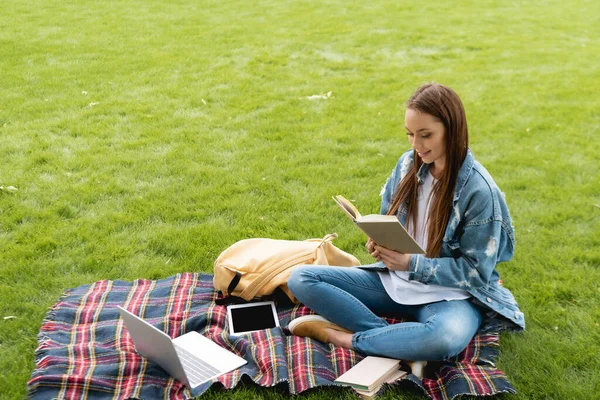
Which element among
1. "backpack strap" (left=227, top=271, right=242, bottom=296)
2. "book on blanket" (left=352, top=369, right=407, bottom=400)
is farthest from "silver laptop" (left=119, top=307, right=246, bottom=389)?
"book on blanket" (left=352, top=369, right=407, bottom=400)

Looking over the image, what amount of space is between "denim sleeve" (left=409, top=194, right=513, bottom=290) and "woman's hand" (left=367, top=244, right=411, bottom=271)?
0.10 ft

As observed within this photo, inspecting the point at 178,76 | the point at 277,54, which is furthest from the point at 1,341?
the point at 277,54

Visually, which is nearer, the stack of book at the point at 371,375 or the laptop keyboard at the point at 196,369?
the stack of book at the point at 371,375

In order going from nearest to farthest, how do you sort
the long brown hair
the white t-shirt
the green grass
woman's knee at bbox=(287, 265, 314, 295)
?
the long brown hair < the white t-shirt < woman's knee at bbox=(287, 265, 314, 295) < the green grass

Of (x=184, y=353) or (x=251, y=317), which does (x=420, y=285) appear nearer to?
(x=251, y=317)

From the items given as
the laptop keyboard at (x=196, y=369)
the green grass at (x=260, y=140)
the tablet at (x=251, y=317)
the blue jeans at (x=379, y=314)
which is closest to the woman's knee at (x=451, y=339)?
the blue jeans at (x=379, y=314)

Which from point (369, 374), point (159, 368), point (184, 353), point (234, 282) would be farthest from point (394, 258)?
point (159, 368)

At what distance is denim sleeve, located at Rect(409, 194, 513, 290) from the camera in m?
3.56

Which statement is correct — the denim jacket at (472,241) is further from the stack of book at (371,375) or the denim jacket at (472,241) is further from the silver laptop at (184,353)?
the silver laptop at (184,353)

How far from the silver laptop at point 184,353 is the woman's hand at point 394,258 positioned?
915mm

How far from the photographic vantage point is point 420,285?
148 inches

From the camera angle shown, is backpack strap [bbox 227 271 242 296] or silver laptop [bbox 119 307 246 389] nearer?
silver laptop [bbox 119 307 246 389]

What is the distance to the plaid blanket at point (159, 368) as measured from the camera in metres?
3.42

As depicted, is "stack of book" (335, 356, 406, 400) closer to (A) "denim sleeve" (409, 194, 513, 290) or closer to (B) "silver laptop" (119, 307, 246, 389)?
(A) "denim sleeve" (409, 194, 513, 290)
